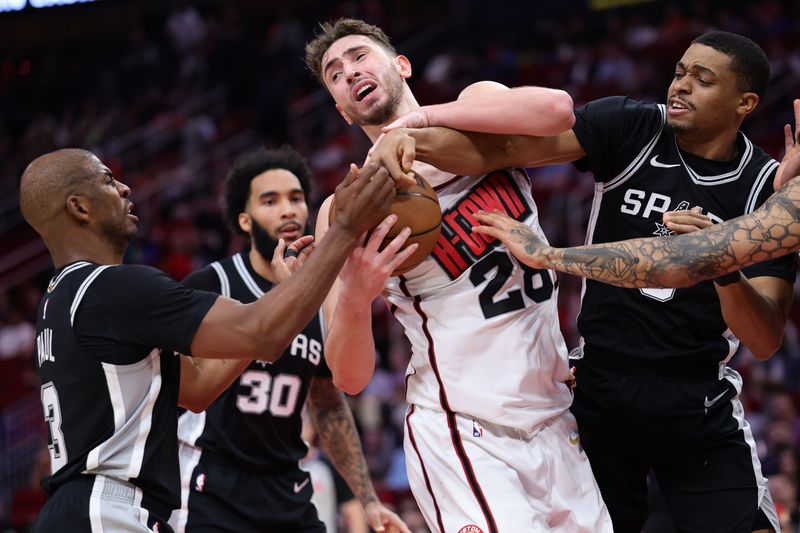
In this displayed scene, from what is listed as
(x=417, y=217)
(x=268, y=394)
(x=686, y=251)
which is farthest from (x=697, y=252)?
(x=268, y=394)

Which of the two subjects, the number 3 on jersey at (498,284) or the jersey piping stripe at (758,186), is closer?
the number 3 on jersey at (498,284)

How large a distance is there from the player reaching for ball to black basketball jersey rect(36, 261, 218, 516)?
0.69 metres

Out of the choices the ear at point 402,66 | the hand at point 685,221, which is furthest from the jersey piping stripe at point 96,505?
the hand at point 685,221

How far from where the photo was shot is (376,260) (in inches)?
145

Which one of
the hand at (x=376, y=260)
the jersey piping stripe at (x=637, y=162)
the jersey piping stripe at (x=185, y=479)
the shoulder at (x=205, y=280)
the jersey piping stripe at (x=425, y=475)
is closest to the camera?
the hand at (x=376, y=260)

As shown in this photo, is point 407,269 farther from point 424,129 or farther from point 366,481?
point 366,481

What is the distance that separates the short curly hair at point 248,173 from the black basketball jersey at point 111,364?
7.83 ft

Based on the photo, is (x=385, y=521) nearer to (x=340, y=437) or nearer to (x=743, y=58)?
(x=340, y=437)

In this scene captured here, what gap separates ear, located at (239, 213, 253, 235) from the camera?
5.93 metres

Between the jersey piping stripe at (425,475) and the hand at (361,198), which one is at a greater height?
the hand at (361,198)

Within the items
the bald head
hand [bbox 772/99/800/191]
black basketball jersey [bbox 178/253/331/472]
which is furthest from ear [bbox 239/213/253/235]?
hand [bbox 772/99/800/191]

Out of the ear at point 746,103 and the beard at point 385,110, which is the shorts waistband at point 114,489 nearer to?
the beard at point 385,110

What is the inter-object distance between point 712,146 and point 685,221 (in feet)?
2.12

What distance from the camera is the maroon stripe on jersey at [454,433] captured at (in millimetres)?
3848
